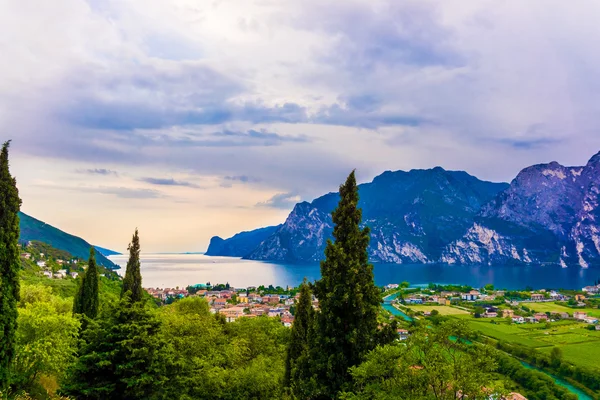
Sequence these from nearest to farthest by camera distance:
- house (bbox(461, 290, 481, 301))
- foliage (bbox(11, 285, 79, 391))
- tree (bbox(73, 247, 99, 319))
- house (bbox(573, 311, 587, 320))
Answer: foliage (bbox(11, 285, 79, 391)), tree (bbox(73, 247, 99, 319)), house (bbox(573, 311, 587, 320)), house (bbox(461, 290, 481, 301))

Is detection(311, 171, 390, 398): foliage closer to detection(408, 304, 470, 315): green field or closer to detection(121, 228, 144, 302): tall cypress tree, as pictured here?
detection(121, 228, 144, 302): tall cypress tree

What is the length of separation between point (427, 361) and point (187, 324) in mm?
16576

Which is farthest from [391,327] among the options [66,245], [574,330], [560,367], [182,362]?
[66,245]

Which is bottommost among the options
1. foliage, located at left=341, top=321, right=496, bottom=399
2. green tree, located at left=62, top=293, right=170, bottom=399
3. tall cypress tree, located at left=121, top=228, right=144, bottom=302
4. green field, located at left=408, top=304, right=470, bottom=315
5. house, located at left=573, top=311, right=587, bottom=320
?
green field, located at left=408, top=304, right=470, bottom=315

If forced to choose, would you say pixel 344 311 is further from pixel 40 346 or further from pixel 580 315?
pixel 580 315

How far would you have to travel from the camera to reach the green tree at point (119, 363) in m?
14.8

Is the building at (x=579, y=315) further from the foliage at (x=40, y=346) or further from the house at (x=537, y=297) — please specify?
the foliage at (x=40, y=346)

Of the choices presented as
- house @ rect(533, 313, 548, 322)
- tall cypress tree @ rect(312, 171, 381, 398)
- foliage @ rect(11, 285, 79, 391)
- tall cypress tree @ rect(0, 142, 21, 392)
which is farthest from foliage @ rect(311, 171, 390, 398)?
house @ rect(533, 313, 548, 322)

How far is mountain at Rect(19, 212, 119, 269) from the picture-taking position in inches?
6614

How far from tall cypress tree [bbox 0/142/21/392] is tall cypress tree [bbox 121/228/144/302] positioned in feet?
12.5

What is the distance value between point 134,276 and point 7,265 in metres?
4.72

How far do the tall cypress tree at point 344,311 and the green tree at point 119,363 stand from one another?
21.0ft

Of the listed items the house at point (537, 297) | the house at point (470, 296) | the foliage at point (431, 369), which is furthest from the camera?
the house at point (470, 296)

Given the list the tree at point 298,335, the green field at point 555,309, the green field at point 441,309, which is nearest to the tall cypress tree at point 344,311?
the tree at point 298,335
